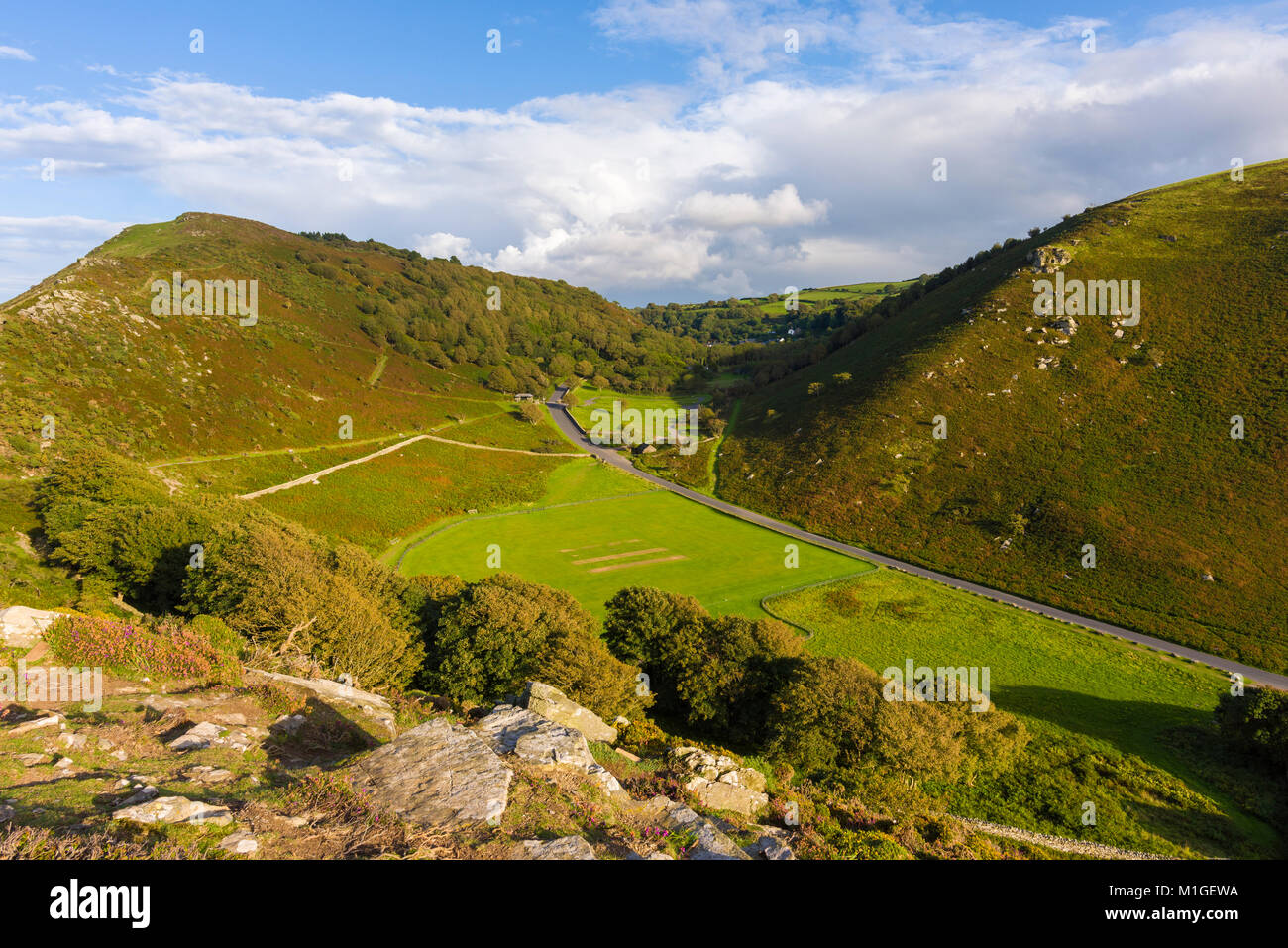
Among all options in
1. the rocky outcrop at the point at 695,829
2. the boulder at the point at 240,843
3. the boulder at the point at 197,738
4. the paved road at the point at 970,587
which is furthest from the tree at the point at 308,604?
the paved road at the point at 970,587

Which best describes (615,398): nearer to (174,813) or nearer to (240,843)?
(174,813)

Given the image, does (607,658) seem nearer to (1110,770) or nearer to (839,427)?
(1110,770)

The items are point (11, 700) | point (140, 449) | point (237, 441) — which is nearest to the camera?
point (11, 700)

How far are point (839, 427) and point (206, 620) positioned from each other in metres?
85.4

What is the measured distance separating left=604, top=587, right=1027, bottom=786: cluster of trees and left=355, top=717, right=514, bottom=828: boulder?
18895mm

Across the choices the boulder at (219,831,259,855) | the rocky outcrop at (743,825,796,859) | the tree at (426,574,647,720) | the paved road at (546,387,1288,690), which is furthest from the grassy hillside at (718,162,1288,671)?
the boulder at (219,831,259,855)

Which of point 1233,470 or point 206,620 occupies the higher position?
point 1233,470

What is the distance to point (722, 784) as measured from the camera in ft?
Answer: 60.2

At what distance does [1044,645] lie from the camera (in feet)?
156

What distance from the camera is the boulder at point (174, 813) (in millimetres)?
10102

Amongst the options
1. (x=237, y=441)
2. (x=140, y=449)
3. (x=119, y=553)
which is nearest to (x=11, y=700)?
(x=119, y=553)

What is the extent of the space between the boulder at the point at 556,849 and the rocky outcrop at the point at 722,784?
7.23 meters

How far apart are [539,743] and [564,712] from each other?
634cm

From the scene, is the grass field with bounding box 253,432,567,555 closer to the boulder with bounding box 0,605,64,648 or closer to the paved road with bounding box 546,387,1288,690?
the paved road with bounding box 546,387,1288,690
